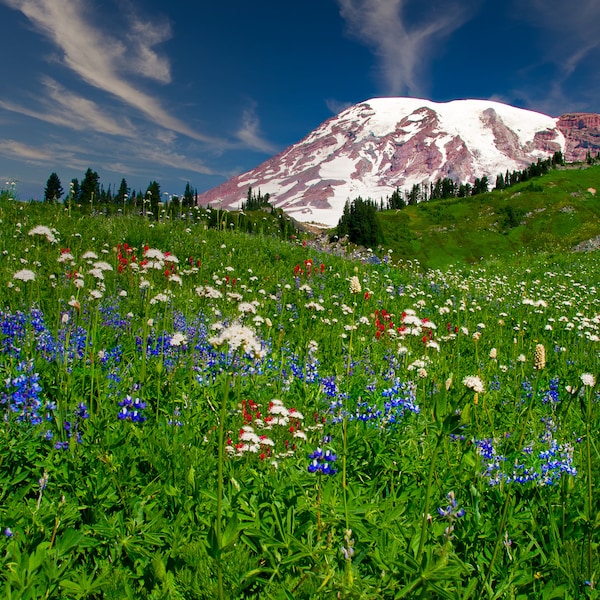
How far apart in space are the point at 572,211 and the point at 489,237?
17.2m

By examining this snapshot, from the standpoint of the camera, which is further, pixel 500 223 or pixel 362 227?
pixel 500 223

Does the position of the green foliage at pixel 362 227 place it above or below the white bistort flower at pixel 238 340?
above

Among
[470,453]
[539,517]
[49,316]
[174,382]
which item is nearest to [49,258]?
[49,316]

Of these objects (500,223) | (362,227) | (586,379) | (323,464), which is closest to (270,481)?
(323,464)

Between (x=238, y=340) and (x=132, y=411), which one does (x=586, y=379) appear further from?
(x=132, y=411)

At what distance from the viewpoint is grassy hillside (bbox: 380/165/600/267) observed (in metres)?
70.3

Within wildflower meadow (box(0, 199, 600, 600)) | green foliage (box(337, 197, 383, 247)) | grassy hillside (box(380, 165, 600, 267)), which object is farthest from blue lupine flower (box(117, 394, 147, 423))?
grassy hillside (box(380, 165, 600, 267))

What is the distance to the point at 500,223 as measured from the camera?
260 ft

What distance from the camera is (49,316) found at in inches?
215

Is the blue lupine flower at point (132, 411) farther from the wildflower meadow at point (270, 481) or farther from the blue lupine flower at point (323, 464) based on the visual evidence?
the blue lupine flower at point (323, 464)

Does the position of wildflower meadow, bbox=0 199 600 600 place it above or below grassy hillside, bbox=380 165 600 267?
below

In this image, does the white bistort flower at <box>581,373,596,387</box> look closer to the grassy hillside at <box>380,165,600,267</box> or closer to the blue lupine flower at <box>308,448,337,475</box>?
the blue lupine flower at <box>308,448,337,475</box>

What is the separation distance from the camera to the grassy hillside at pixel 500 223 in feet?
231

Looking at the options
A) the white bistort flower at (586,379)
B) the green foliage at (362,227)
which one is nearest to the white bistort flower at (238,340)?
the white bistort flower at (586,379)
